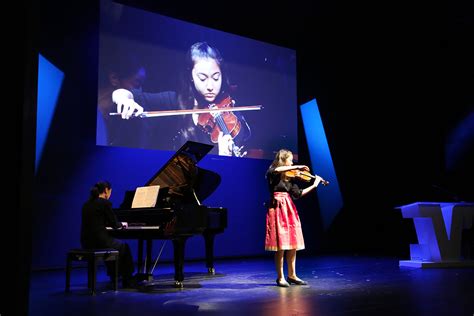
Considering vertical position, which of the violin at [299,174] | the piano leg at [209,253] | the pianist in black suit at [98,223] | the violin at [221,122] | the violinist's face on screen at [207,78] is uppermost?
the violinist's face on screen at [207,78]

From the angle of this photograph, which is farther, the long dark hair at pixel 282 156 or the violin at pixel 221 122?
the violin at pixel 221 122

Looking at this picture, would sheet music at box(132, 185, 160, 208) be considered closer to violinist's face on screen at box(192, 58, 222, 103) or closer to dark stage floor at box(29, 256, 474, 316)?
dark stage floor at box(29, 256, 474, 316)

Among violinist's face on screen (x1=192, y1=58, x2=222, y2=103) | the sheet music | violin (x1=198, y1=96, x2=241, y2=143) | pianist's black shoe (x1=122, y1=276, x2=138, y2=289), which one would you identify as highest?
violinist's face on screen (x1=192, y1=58, x2=222, y2=103)

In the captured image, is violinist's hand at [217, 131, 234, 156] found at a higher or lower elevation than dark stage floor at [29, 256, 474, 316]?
higher

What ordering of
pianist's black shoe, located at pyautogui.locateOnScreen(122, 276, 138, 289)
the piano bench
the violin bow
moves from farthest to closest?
1. the violin bow
2. pianist's black shoe, located at pyautogui.locateOnScreen(122, 276, 138, 289)
3. the piano bench

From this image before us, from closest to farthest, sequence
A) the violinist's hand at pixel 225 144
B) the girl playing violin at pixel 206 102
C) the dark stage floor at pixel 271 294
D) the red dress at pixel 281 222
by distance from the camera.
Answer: the dark stage floor at pixel 271 294, the red dress at pixel 281 222, the girl playing violin at pixel 206 102, the violinist's hand at pixel 225 144

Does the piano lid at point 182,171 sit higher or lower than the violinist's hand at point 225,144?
lower

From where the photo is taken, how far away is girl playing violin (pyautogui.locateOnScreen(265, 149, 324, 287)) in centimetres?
464

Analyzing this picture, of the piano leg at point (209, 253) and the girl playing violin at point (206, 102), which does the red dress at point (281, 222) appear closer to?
the piano leg at point (209, 253)

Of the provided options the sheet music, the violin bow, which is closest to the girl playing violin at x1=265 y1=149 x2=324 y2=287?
the sheet music

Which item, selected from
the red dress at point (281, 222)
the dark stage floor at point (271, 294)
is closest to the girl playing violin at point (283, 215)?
the red dress at point (281, 222)

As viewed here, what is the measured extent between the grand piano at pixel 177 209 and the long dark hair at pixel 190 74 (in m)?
2.33

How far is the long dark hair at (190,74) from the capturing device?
7672 millimetres

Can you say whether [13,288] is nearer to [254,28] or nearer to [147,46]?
[147,46]
